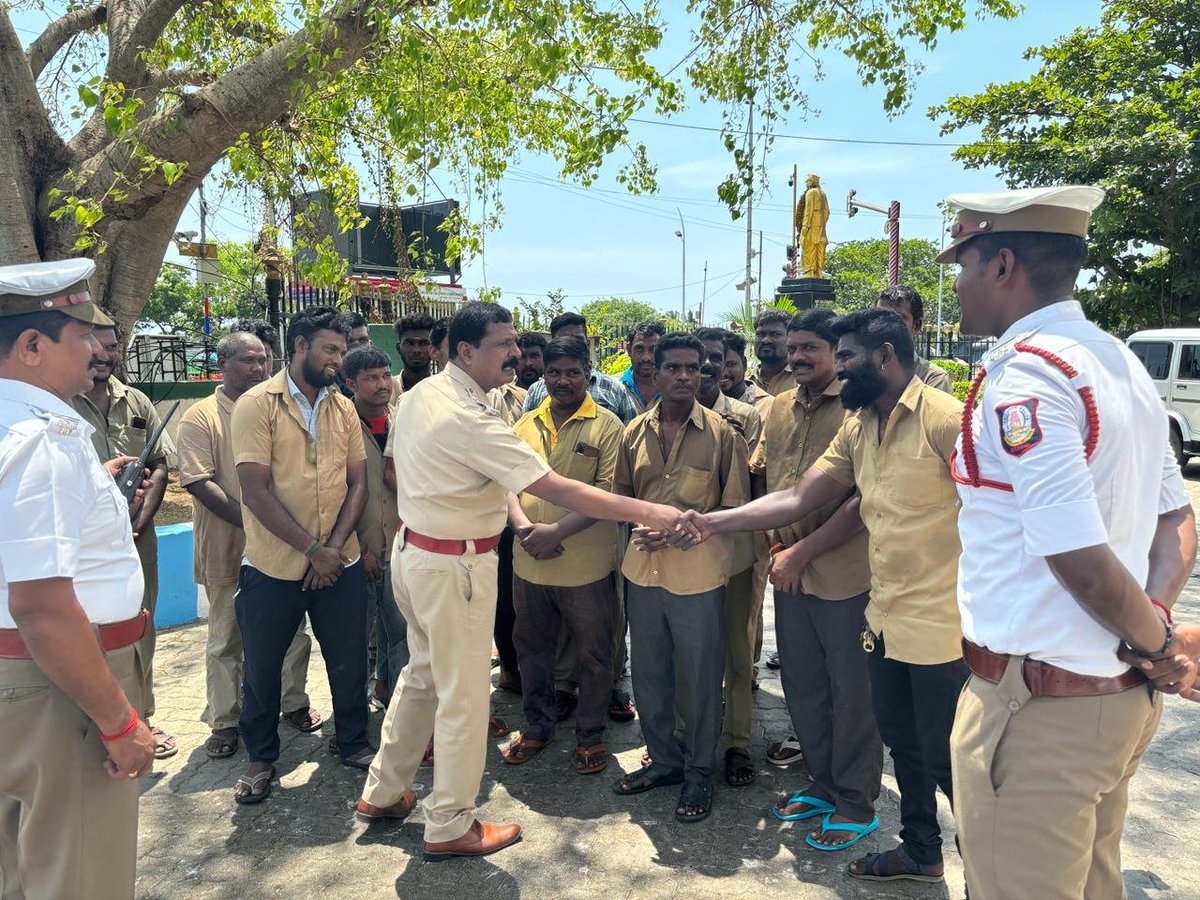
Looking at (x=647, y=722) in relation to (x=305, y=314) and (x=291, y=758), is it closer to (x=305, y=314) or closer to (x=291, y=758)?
(x=291, y=758)

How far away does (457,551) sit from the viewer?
314cm

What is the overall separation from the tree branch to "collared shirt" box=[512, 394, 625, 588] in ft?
22.4

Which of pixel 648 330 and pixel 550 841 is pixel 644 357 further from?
pixel 550 841

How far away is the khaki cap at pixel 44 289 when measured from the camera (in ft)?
6.25

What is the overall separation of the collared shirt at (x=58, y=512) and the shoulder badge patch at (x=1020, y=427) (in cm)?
206

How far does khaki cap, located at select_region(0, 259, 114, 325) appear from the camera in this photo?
1.91m

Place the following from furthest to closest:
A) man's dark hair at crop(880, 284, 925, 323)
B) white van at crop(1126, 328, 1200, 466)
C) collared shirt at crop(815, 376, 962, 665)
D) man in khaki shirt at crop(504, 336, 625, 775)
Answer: white van at crop(1126, 328, 1200, 466), man's dark hair at crop(880, 284, 925, 323), man in khaki shirt at crop(504, 336, 625, 775), collared shirt at crop(815, 376, 962, 665)

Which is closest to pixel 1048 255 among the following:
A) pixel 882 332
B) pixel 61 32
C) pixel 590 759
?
pixel 882 332

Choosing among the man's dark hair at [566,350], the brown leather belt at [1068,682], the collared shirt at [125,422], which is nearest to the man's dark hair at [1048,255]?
the brown leather belt at [1068,682]

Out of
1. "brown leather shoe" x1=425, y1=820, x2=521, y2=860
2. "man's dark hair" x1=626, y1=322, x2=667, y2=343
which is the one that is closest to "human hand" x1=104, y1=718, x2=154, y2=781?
"brown leather shoe" x1=425, y1=820, x2=521, y2=860

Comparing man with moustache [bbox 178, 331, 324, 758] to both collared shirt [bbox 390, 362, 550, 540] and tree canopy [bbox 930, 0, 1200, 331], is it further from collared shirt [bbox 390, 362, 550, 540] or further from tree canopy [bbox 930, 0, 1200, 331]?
tree canopy [bbox 930, 0, 1200, 331]

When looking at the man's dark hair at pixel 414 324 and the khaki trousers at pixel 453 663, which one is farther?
the man's dark hair at pixel 414 324

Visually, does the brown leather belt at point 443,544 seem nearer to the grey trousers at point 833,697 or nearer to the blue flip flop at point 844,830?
the grey trousers at point 833,697

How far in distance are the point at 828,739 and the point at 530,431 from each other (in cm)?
205
